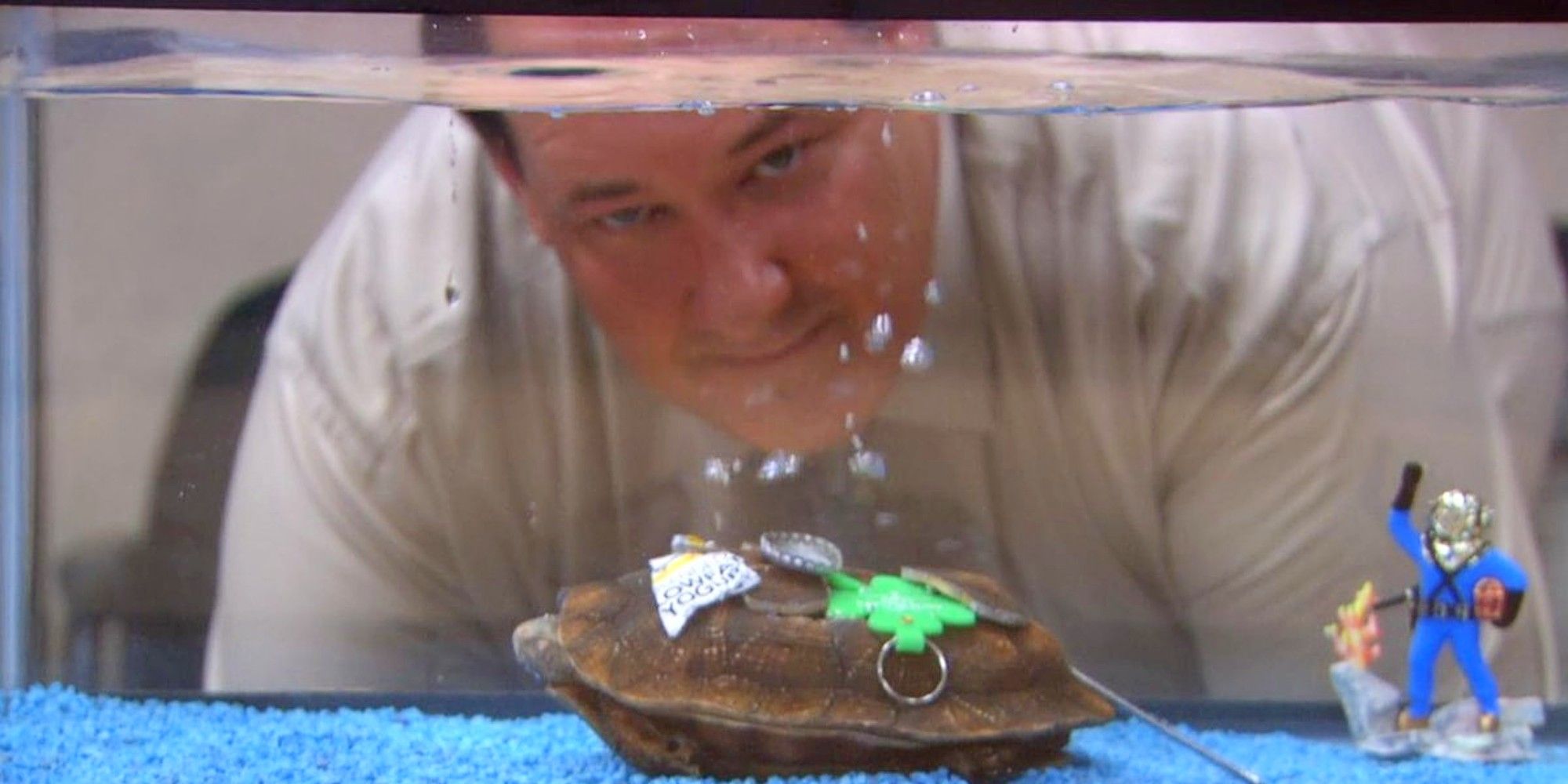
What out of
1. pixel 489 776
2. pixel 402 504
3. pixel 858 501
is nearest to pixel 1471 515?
pixel 858 501

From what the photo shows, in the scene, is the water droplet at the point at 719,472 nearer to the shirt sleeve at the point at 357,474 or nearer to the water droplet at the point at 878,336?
the water droplet at the point at 878,336

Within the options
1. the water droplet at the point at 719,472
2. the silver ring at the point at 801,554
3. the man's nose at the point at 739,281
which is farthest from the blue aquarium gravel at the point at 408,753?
the man's nose at the point at 739,281

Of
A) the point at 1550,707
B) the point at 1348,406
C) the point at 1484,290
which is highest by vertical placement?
the point at 1484,290

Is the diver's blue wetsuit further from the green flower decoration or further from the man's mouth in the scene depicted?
the man's mouth

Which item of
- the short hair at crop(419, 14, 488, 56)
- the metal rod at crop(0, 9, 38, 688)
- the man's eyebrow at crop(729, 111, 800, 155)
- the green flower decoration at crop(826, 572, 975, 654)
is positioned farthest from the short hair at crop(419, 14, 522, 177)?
the metal rod at crop(0, 9, 38, 688)

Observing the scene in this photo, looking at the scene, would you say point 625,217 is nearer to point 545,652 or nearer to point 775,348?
point 775,348

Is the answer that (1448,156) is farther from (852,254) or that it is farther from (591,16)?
(591,16)

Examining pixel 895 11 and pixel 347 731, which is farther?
pixel 347 731
